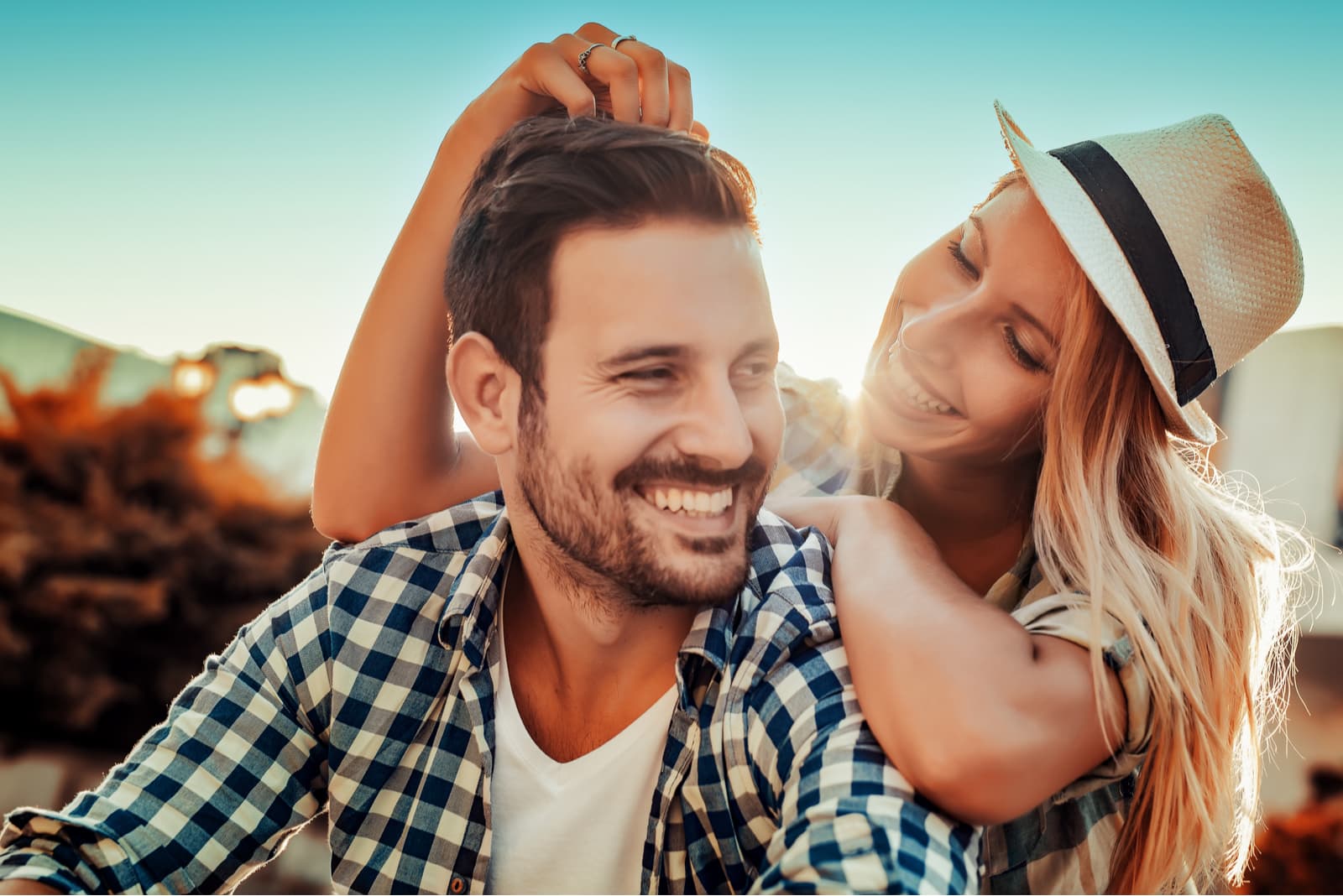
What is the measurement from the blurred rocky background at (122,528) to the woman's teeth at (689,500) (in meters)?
3.70

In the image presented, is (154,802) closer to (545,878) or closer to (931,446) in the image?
(545,878)

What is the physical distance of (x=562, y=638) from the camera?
1.61 meters

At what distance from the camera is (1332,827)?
5.83 meters

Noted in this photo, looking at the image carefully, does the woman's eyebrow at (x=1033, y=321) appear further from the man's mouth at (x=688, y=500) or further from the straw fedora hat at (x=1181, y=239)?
the man's mouth at (x=688, y=500)

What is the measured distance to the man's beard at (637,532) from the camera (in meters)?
1.38

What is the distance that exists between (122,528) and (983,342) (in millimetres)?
4358

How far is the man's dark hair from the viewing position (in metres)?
1.47

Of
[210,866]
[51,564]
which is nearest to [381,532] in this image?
[210,866]

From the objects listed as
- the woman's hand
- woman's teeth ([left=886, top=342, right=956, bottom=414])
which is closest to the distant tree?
the woman's hand

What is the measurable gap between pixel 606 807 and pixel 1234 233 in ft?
4.38

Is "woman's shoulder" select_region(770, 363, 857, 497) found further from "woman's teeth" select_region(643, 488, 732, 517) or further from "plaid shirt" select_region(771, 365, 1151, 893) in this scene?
"woman's teeth" select_region(643, 488, 732, 517)

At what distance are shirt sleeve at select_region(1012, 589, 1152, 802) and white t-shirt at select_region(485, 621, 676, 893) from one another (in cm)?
54

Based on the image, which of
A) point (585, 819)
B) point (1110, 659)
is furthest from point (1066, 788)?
point (585, 819)

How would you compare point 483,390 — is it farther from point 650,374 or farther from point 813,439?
point 813,439
